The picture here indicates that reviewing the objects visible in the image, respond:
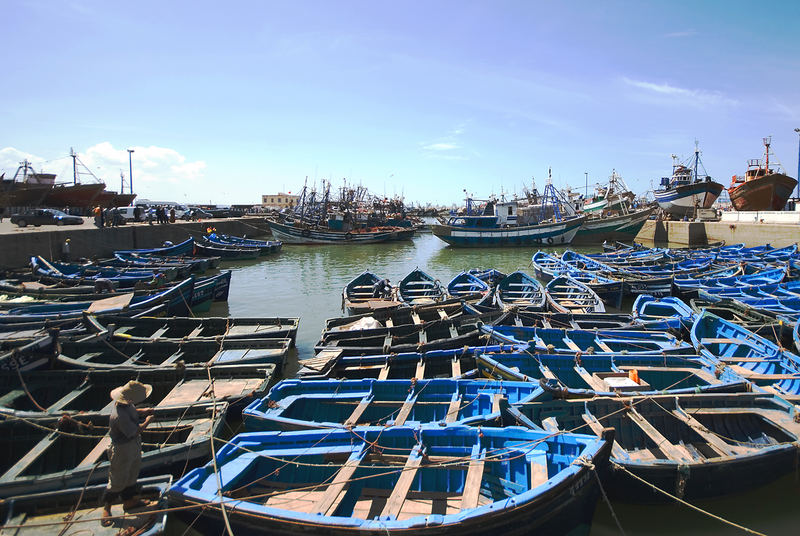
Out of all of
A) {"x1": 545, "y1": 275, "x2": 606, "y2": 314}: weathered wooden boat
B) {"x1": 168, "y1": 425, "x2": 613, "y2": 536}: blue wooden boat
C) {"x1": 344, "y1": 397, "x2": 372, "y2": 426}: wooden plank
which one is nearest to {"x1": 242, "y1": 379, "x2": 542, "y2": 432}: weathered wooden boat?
{"x1": 344, "y1": 397, "x2": 372, "y2": 426}: wooden plank

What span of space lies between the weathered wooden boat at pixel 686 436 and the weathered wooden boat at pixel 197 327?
24.4 ft

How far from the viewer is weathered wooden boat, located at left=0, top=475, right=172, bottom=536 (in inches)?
192

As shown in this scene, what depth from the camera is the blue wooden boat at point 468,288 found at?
16172mm

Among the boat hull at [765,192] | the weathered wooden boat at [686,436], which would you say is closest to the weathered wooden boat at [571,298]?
the weathered wooden boat at [686,436]

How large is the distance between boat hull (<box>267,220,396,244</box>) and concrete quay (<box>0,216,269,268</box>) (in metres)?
7.64

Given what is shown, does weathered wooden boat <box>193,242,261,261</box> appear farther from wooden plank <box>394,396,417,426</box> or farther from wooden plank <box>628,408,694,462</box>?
wooden plank <box>628,408,694,462</box>

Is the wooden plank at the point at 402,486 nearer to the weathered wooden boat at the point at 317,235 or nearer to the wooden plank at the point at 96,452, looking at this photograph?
the wooden plank at the point at 96,452

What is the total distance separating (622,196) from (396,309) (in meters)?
51.4

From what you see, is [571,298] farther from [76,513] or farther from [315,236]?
[315,236]

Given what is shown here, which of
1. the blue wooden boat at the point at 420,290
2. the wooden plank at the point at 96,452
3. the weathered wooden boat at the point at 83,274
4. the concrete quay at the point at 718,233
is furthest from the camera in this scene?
the concrete quay at the point at 718,233

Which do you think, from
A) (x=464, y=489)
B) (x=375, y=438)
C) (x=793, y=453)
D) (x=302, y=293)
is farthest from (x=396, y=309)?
(x=302, y=293)

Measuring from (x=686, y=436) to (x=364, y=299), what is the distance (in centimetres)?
1148

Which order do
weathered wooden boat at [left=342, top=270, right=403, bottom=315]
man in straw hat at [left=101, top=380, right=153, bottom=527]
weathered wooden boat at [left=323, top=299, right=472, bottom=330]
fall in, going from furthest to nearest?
weathered wooden boat at [left=342, top=270, right=403, bottom=315] → weathered wooden boat at [left=323, top=299, right=472, bottom=330] → man in straw hat at [left=101, top=380, right=153, bottom=527]

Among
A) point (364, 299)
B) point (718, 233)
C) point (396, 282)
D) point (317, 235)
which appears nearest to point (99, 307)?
point (364, 299)
